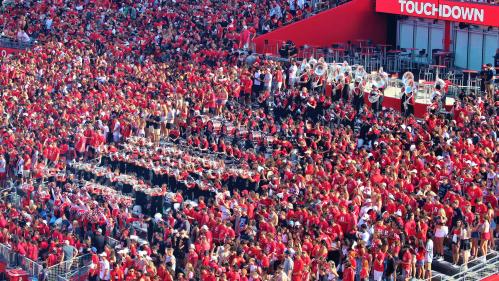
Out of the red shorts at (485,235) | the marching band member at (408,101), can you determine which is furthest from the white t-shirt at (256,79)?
the red shorts at (485,235)

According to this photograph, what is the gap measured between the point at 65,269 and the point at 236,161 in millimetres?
6218

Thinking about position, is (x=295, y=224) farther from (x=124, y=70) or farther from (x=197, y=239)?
(x=124, y=70)

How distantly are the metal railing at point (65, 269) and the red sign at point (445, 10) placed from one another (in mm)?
16092

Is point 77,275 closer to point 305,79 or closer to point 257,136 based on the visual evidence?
point 257,136

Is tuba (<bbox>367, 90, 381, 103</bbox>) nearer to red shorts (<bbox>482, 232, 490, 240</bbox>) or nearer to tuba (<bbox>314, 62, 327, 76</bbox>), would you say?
tuba (<bbox>314, 62, 327, 76</bbox>)

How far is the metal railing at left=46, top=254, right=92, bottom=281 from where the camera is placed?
31141 mm

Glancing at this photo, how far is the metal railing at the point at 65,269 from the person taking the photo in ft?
102

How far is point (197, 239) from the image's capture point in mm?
29844

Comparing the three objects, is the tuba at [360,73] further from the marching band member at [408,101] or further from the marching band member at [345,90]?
the marching band member at [408,101]

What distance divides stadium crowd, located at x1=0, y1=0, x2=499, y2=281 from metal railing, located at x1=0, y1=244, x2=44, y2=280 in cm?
20

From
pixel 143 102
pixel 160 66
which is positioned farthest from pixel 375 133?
pixel 160 66

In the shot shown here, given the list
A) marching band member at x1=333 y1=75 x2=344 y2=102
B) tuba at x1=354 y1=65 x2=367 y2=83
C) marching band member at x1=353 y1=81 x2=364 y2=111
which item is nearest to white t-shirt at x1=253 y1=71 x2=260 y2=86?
marching band member at x1=333 y1=75 x2=344 y2=102

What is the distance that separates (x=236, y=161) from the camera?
116ft

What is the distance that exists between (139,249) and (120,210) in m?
2.66
